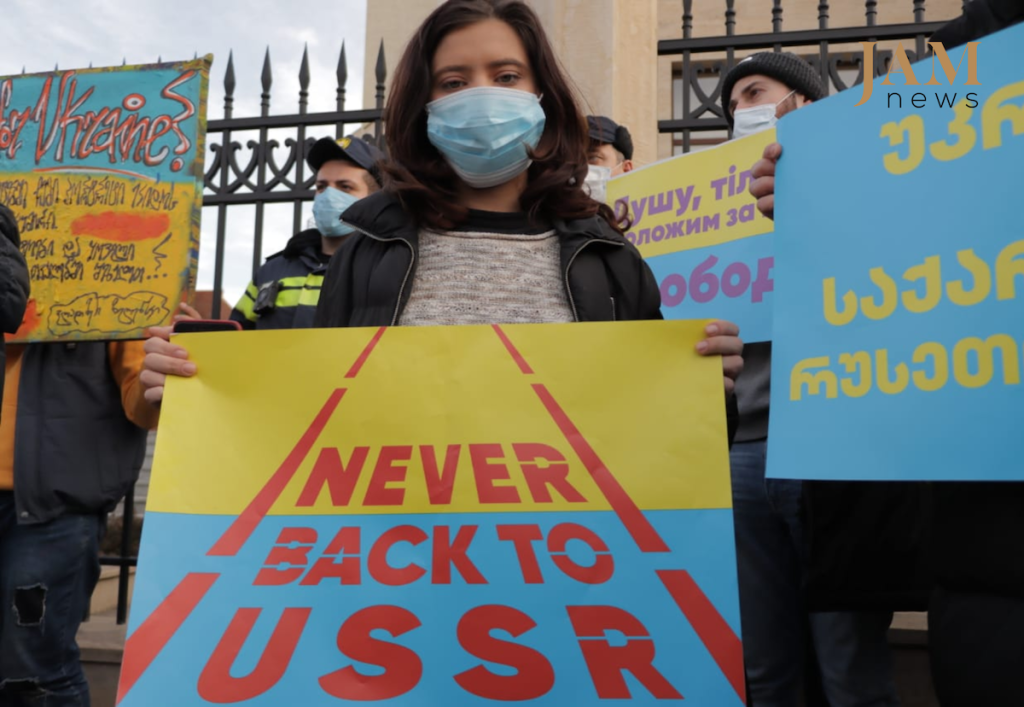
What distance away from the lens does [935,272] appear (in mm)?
1317

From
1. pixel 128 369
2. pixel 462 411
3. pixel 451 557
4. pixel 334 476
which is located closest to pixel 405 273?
pixel 462 411

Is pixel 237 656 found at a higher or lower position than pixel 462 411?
lower

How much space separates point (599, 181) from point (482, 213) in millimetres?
1711

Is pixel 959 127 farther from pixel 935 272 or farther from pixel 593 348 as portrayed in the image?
pixel 593 348

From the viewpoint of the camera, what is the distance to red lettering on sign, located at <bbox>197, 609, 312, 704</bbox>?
4.62 ft

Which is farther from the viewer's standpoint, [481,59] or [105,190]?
[105,190]

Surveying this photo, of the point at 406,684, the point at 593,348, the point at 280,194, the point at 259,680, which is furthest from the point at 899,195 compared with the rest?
the point at 280,194

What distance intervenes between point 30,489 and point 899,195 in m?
2.60

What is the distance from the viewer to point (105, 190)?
288 cm

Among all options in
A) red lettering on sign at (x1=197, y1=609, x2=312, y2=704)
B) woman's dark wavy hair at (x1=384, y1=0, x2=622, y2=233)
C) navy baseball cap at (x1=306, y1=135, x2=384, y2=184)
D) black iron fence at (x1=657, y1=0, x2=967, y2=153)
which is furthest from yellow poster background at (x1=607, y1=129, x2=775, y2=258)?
red lettering on sign at (x1=197, y1=609, x2=312, y2=704)

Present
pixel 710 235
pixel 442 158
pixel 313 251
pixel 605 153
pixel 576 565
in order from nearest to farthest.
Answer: pixel 576 565 < pixel 442 158 < pixel 710 235 < pixel 605 153 < pixel 313 251

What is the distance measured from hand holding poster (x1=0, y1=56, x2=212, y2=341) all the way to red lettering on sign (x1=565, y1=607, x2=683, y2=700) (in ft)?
6.07

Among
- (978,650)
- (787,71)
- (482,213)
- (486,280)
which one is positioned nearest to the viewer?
(978,650)

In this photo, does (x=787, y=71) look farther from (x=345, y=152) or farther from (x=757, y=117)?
(x=345, y=152)
